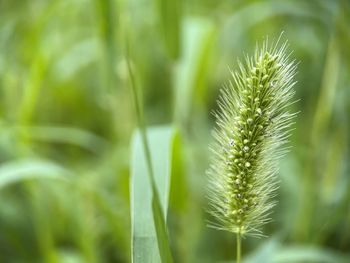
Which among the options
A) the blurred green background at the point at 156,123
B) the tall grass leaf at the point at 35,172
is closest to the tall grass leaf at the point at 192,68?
the blurred green background at the point at 156,123

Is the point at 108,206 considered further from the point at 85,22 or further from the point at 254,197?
the point at 85,22

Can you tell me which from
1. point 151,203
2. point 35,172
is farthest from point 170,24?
point 151,203

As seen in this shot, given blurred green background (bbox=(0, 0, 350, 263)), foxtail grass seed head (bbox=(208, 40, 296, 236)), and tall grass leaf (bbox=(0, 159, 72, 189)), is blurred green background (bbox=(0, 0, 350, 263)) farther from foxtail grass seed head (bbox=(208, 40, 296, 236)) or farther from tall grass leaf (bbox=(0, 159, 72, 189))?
foxtail grass seed head (bbox=(208, 40, 296, 236))

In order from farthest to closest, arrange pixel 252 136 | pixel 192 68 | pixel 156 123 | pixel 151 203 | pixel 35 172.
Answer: pixel 156 123, pixel 192 68, pixel 35 172, pixel 151 203, pixel 252 136

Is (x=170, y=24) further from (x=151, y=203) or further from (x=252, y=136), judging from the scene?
(x=252, y=136)

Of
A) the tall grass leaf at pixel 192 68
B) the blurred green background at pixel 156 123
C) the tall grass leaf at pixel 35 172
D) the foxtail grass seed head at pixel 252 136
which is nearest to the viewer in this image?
the foxtail grass seed head at pixel 252 136

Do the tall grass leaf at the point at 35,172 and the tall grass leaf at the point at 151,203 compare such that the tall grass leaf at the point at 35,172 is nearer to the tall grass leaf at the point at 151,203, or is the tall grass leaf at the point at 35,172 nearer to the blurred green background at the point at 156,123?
the blurred green background at the point at 156,123

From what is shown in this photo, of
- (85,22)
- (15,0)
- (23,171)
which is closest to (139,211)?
(23,171)
